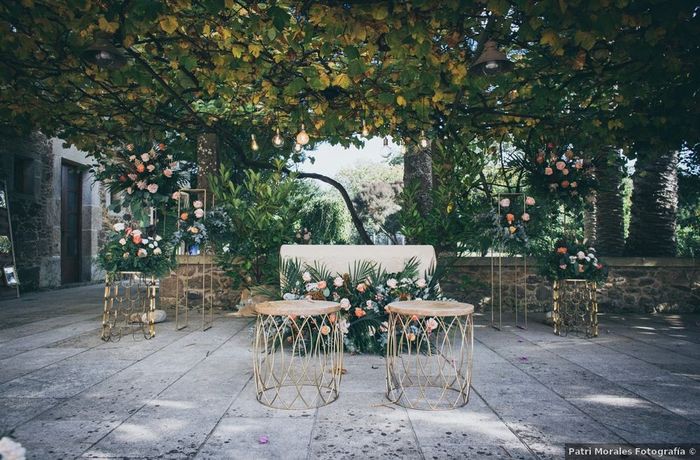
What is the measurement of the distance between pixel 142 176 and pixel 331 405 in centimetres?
433

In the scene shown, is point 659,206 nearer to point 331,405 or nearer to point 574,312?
point 574,312

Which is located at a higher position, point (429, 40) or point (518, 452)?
point (429, 40)

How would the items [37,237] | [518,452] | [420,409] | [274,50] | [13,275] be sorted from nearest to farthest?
[518,452]
[420,409]
[274,50]
[13,275]
[37,237]

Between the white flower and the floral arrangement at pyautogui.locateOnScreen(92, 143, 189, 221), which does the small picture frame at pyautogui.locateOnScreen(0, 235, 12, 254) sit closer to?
the floral arrangement at pyautogui.locateOnScreen(92, 143, 189, 221)

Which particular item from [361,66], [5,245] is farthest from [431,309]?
[5,245]

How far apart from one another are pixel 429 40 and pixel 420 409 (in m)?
3.63

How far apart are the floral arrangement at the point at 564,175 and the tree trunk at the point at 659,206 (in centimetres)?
239

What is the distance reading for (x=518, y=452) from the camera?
92.6 inches

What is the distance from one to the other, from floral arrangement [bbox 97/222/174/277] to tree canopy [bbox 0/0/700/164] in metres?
1.86

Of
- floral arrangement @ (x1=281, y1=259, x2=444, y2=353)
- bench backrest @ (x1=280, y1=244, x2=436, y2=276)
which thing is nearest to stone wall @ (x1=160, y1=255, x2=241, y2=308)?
bench backrest @ (x1=280, y1=244, x2=436, y2=276)

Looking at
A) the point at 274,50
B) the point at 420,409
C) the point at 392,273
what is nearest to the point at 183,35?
the point at 274,50

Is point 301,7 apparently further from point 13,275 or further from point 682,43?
point 13,275

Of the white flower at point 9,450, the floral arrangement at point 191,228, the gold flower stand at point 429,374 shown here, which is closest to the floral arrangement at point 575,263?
the gold flower stand at point 429,374

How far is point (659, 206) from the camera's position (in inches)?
324
